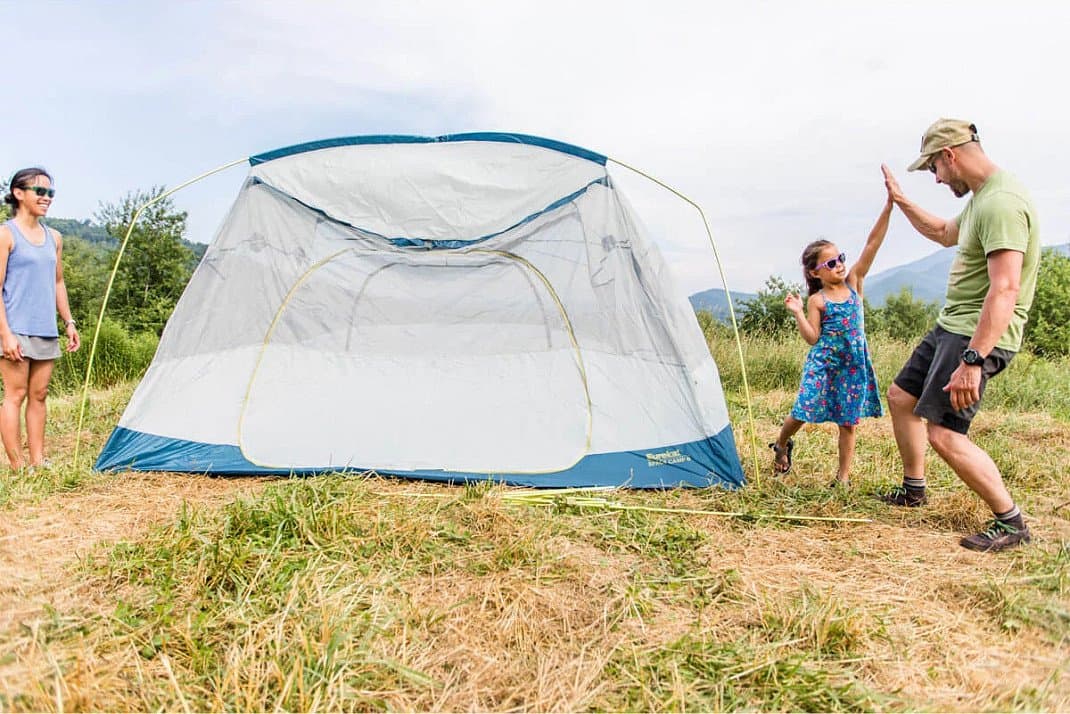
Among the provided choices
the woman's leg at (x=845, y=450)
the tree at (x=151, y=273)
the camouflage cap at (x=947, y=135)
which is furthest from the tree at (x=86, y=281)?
the camouflage cap at (x=947, y=135)

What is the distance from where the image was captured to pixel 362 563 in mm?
2617

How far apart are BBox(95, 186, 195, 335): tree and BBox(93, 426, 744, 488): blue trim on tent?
1927cm

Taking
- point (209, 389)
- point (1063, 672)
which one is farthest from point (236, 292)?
point (1063, 672)

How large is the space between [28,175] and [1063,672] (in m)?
5.21

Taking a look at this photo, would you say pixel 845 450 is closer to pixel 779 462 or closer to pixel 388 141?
pixel 779 462

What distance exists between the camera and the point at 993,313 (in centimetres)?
279

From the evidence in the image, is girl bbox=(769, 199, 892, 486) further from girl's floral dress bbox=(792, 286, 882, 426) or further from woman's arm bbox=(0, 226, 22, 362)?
woman's arm bbox=(0, 226, 22, 362)

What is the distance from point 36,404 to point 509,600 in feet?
10.8

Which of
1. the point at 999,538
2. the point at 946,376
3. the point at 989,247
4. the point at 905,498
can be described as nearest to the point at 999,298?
the point at 989,247

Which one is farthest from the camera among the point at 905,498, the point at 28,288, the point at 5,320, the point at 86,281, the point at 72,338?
the point at 86,281

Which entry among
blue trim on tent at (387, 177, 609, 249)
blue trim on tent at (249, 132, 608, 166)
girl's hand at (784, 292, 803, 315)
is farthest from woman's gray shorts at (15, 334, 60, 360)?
girl's hand at (784, 292, 803, 315)

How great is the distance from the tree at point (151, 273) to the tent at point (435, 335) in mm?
19265

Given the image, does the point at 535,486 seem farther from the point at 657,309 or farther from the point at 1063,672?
the point at 1063,672

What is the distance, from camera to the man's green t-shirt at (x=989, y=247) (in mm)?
2818
